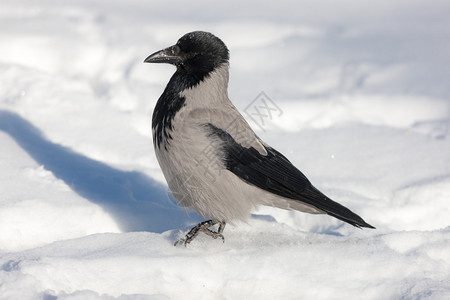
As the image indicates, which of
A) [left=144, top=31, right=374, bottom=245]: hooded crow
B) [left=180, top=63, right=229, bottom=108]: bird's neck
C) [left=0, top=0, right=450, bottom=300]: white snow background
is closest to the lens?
[left=0, top=0, right=450, bottom=300]: white snow background

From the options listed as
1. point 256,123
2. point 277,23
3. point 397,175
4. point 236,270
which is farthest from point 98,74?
point 236,270

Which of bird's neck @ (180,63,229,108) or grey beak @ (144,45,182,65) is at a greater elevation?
grey beak @ (144,45,182,65)

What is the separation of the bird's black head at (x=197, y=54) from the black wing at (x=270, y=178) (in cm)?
46

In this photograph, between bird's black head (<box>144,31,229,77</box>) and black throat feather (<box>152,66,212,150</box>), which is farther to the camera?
bird's black head (<box>144,31,229,77</box>)

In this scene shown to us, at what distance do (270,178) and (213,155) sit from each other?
1.38 ft

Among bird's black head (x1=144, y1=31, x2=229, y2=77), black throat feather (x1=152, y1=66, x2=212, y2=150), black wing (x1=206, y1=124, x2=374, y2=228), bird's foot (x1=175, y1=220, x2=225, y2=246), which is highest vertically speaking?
bird's black head (x1=144, y1=31, x2=229, y2=77)

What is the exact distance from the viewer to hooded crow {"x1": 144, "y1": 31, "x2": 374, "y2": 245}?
12.7 feet

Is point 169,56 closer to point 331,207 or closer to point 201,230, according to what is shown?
point 201,230

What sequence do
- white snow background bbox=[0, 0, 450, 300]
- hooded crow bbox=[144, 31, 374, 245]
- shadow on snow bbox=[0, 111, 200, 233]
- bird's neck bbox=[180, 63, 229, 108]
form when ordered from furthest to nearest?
1. shadow on snow bbox=[0, 111, 200, 233]
2. bird's neck bbox=[180, 63, 229, 108]
3. hooded crow bbox=[144, 31, 374, 245]
4. white snow background bbox=[0, 0, 450, 300]

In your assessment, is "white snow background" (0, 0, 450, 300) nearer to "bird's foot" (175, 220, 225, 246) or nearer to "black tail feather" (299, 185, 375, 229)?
"bird's foot" (175, 220, 225, 246)

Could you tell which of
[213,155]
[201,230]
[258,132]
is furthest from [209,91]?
[258,132]

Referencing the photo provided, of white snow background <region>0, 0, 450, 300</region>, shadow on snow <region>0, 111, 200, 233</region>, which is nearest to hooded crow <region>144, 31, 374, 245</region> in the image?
white snow background <region>0, 0, 450, 300</region>

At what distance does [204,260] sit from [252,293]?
382 millimetres

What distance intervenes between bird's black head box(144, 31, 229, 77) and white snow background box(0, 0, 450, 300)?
3.75 feet
